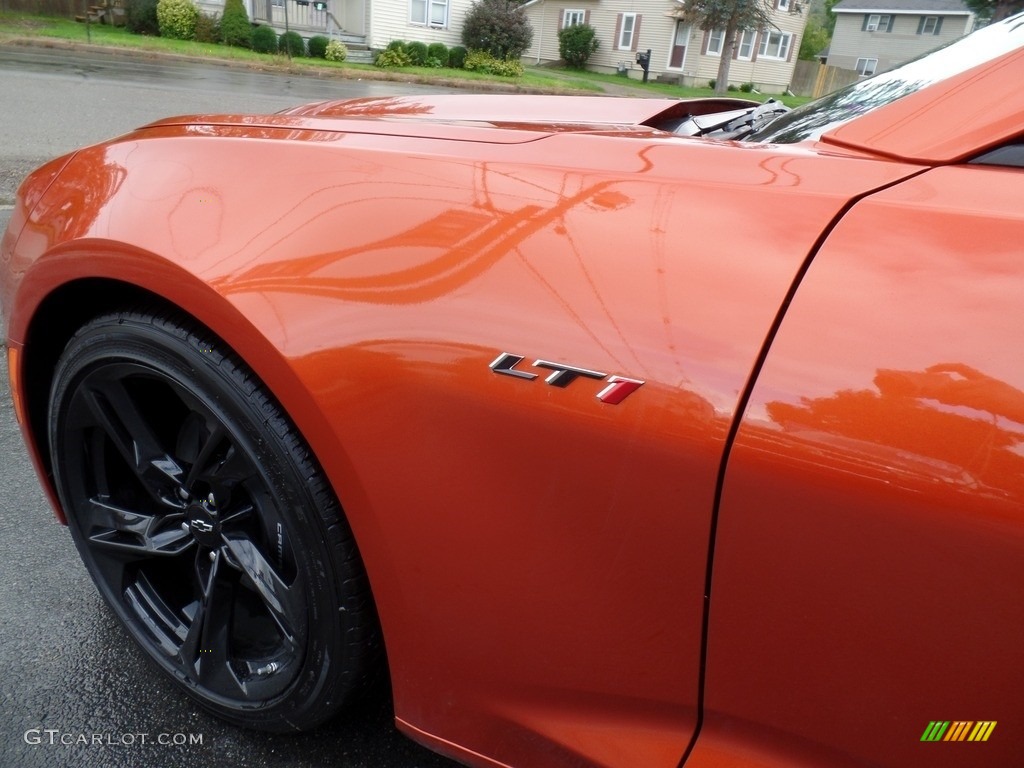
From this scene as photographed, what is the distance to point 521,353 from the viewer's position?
1066 mm

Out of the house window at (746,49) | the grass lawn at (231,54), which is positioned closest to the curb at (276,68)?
the grass lawn at (231,54)

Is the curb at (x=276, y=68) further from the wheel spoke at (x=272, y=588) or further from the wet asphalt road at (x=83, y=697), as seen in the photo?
the wheel spoke at (x=272, y=588)

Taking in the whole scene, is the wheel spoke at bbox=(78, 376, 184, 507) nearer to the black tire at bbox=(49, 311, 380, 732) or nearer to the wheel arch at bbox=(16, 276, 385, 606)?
the black tire at bbox=(49, 311, 380, 732)

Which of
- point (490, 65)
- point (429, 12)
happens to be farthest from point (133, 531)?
point (429, 12)

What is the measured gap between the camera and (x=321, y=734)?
1.75m

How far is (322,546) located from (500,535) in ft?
1.26

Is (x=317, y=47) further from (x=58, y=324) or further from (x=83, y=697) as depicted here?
(x=83, y=697)

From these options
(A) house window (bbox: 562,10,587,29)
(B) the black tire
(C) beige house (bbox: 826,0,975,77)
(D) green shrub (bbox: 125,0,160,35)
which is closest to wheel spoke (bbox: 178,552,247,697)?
(B) the black tire

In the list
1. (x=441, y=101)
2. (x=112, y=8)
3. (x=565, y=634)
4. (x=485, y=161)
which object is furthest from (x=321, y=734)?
(x=112, y=8)

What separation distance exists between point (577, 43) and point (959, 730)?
35951 mm

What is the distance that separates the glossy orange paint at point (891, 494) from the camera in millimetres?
853

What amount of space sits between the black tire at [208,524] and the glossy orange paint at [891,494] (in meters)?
0.75

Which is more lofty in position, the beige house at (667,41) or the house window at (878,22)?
the house window at (878,22)

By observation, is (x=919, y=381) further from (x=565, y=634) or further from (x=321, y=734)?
(x=321, y=734)
